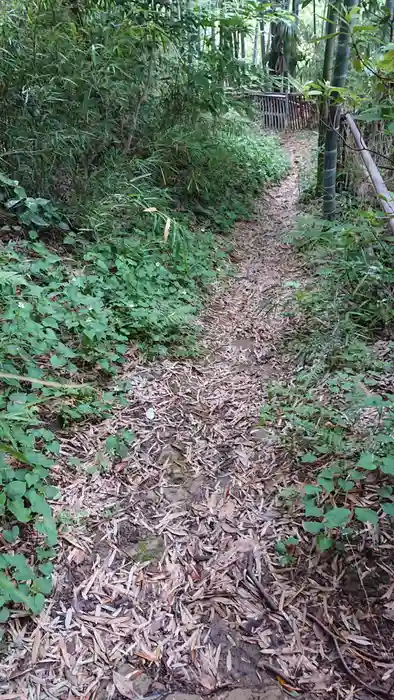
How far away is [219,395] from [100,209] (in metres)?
1.74

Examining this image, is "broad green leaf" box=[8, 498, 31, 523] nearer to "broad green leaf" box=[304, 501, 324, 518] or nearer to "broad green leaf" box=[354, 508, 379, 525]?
"broad green leaf" box=[304, 501, 324, 518]

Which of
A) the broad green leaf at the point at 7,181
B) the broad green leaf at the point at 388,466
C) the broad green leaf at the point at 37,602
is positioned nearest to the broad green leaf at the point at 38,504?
the broad green leaf at the point at 37,602

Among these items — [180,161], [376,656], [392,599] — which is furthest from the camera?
[180,161]

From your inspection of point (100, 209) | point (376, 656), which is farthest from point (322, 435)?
point (100, 209)

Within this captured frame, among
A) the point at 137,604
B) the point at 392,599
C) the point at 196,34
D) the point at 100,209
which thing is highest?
the point at 196,34

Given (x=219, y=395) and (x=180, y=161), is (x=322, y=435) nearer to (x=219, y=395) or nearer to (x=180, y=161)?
(x=219, y=395)

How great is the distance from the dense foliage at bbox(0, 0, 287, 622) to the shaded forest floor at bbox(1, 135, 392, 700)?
0.12 m

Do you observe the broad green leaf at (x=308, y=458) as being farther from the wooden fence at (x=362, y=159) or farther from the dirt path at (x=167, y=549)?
the wooden fence at (x=362, y=159)

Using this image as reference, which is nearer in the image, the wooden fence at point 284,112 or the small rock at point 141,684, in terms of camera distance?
the small rock at point 141,684

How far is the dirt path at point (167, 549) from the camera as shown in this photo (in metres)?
1.31

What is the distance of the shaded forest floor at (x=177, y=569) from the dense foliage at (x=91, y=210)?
12 centimetres

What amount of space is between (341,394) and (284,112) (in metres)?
9.58

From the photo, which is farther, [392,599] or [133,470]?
[133,470]

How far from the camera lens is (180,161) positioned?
4.38 meters
